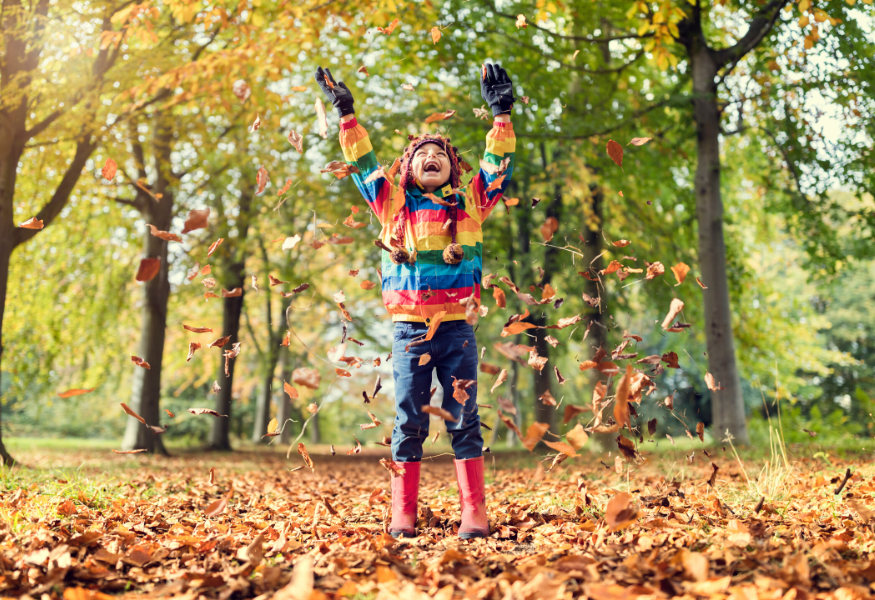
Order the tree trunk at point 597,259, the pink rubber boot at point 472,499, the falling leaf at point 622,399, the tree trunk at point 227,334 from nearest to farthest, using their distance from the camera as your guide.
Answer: the falling leaf at point 622,399
the pink rubber boot at point 472,499
the tree trunk at point 597,259
the tree trunk at point 227,334

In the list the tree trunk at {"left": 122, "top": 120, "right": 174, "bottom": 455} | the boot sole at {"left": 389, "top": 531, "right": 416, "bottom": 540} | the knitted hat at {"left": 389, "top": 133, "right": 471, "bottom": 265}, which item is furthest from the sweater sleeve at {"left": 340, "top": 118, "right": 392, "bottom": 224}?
the tree trunk at {"left": 122, "top": 120, "right": 174, "bottom": 455}

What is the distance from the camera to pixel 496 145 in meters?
3.10

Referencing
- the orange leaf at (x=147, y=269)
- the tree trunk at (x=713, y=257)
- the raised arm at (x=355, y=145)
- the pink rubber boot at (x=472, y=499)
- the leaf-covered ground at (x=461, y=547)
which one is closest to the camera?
the leaf-covered ground at (x=461, y=547)

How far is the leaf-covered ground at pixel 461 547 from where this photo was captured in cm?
183

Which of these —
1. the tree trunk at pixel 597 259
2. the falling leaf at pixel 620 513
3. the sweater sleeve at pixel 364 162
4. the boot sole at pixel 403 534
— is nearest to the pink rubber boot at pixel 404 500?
the boot sole at pixel 403 534

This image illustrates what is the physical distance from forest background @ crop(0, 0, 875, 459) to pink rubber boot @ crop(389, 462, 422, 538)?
0.61 metres

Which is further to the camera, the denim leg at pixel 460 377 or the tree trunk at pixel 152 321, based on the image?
the tree trunk at pixel 152 321

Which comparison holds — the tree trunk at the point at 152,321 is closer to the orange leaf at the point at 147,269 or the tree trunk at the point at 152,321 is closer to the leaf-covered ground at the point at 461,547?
the leaf-covered ground at the point at 461,547

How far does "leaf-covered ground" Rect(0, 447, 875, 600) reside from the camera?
183 centimetres

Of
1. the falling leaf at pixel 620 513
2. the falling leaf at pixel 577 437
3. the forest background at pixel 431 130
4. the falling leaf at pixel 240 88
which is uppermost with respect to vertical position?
the forest background at pixel 431 130

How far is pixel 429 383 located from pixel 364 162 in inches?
49.2

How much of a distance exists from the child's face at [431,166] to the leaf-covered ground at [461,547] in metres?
1.77

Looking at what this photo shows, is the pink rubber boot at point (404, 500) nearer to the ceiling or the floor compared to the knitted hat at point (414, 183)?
nearer to the floor

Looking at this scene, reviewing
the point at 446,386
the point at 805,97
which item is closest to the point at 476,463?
the point at 446,386
